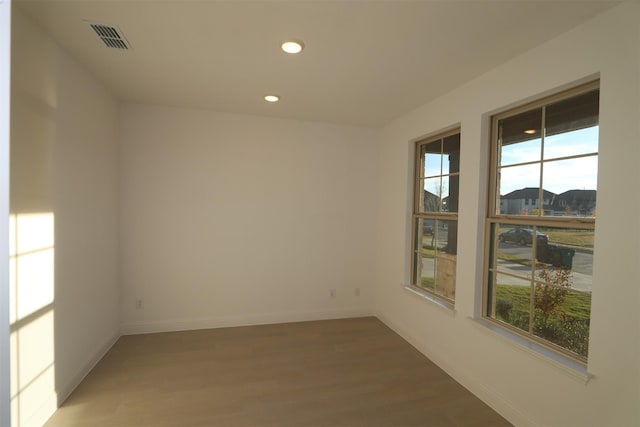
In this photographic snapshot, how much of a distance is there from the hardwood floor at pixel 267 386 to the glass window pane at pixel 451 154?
2007 mm

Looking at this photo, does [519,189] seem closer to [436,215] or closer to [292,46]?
A: [436,215]

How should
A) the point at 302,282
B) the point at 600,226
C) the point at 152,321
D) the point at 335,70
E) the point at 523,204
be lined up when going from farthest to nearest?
1. the point at 302,282
2. the point at 152,321
3. the point at 335,70
4. the point at 523,204
5. the point at 600,226

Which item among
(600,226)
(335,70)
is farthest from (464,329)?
(335,70)

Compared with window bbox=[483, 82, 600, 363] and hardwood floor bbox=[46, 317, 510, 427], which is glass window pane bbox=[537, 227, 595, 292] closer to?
window bbox=[483, 82, 600, 363]

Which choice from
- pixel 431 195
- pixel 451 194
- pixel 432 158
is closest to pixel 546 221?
pixel 451 194

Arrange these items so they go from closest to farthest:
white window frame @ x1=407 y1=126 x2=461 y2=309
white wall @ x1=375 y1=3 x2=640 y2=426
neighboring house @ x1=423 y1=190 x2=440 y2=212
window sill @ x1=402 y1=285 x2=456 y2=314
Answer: white wall @ x1=375 y1=3 x2=640 y2=426
window sill @ x1=402 y1=285 x2=456 y2=314
white window frame @ x1=407 y1=126 x2=461 y2=309
neighboring house @ x1=423 y1=190 x2=440 y2=212

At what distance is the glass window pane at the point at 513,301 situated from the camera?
7.75 ft

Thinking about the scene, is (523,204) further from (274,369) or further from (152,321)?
(152,321)

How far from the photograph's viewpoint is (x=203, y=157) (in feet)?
12.6

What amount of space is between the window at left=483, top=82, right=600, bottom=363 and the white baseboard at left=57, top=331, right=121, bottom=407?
3.48 metres

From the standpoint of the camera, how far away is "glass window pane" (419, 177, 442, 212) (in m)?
3.46

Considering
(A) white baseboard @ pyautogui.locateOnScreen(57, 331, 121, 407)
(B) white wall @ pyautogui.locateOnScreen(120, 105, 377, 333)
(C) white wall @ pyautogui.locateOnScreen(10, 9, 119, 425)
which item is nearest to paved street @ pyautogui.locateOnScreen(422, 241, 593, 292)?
(B) white wall @ pyautogui.locateOnScreen(120, 105, 377, 333)

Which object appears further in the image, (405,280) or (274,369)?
(405,280)

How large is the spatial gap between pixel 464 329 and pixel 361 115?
8.66ft
